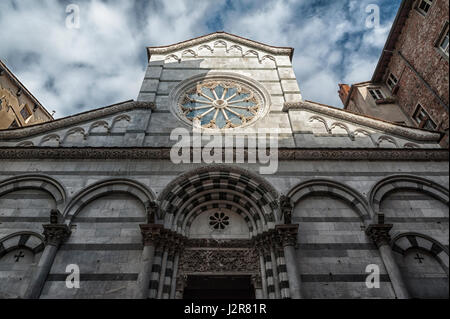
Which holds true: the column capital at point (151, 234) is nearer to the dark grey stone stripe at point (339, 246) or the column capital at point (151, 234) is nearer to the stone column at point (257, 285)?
the stone column at point (257, 285)

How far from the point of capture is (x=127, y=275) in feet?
22.2

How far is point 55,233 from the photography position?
23.3 ft

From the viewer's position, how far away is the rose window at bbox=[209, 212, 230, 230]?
328 inches

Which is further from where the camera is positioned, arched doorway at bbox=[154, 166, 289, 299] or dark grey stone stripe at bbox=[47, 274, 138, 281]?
arched doorway at bbox=[154, 166, 289, 299]

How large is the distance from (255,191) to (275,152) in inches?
57.8

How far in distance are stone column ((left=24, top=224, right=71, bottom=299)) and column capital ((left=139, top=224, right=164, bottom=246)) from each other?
6.65 feet

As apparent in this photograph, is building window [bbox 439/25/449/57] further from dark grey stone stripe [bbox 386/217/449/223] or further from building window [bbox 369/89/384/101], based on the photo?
dark grey stone stripe [bbox 386/217/449/223]

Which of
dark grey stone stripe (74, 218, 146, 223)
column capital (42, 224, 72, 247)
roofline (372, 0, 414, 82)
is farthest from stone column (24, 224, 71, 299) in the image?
roofline (372, 0, 414, 82)

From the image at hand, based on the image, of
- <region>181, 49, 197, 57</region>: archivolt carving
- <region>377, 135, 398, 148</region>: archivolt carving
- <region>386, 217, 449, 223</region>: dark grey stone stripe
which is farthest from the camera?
<region>181, 49, 197, 57</region>: archivolt carving

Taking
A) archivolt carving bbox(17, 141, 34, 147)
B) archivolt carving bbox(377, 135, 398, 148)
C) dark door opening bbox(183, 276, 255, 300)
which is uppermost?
archivolt carving bbox(377, 135, 398, 148)

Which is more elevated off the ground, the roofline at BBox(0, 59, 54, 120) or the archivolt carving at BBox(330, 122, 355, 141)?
the roofline at BBox(0, 59, 54, 120)

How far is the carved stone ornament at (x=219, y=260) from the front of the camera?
292 inches

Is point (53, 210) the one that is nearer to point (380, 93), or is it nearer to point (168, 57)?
point (168, 57)

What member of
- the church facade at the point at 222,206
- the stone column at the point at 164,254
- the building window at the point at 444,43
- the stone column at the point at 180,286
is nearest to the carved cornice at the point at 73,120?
the church facade at the point at 222,206
